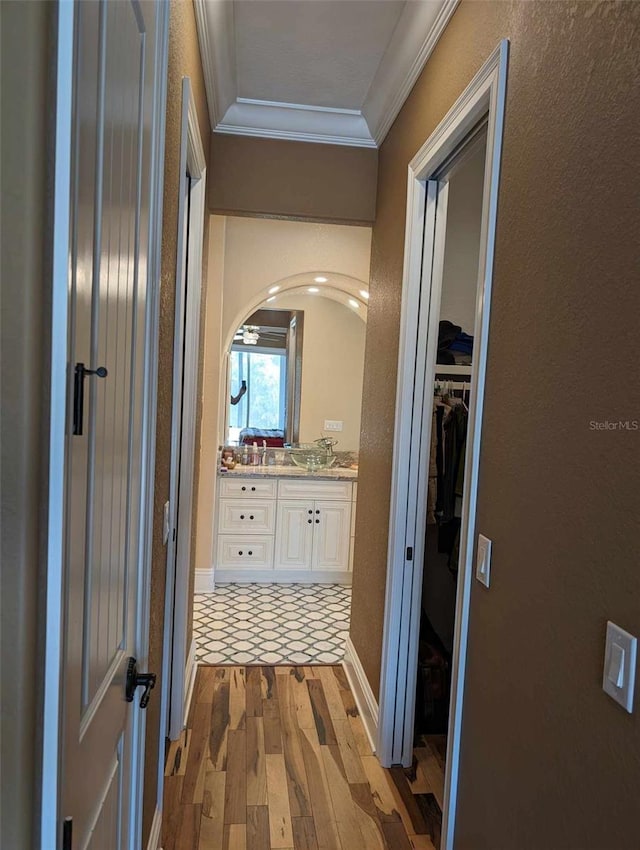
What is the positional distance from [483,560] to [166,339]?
106 centimetres

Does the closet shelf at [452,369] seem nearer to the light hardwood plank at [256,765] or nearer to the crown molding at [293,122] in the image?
the crown molding at [293,122]

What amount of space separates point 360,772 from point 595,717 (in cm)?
167

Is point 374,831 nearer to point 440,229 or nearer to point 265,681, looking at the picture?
point 265,681

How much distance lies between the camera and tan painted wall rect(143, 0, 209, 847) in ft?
5.07

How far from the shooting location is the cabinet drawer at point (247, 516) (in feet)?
14.4

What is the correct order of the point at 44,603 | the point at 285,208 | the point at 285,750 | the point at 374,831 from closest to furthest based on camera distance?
the point at 44,603 < the point at 374,831 < the point at 285,750 < the point at 285,208

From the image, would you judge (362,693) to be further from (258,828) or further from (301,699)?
(258,828)

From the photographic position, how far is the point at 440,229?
2.28m

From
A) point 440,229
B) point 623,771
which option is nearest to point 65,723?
point 623,771

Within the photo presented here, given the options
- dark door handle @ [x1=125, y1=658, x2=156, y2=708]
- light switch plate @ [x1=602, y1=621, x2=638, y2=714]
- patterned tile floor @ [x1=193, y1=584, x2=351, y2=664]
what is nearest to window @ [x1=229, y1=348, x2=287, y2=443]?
patterned tile floor @ [x1=193, y1=584, x2=351, y2=664]

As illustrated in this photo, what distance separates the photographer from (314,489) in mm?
4453

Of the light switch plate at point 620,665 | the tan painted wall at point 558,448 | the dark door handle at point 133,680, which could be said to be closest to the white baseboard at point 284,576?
the tan painted wall at point 558,448

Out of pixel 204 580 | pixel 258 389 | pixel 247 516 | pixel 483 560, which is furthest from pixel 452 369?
pixel 258 389

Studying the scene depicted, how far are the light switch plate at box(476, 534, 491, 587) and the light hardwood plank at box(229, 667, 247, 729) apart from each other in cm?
171
